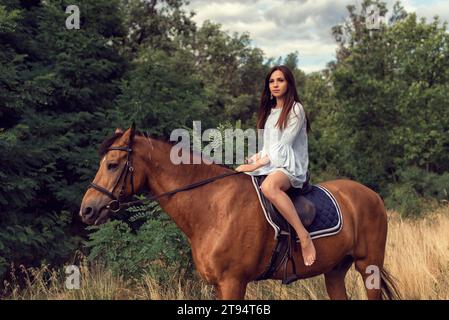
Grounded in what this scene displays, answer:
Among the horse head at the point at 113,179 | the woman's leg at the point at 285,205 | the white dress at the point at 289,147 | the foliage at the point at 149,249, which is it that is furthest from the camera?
the foliage at the point at 149,249

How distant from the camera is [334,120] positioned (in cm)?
2245

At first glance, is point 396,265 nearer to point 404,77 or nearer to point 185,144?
point 185,144

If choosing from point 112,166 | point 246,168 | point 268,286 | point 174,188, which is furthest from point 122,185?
Answer: point 268,286

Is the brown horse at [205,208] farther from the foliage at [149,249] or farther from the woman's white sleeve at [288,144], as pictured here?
the foliage at [149,249]

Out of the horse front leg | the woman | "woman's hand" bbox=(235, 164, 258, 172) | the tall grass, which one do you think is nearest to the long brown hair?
the woman

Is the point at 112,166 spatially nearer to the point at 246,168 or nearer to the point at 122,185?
the point at 122,185

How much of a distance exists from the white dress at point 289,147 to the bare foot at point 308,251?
1.74 ft

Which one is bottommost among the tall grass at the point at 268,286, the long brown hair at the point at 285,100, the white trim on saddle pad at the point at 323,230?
the tall grass at the point at 268,286

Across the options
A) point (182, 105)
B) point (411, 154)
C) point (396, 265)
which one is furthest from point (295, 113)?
point (411, 154)

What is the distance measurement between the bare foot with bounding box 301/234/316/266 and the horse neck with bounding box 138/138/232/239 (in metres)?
0.86

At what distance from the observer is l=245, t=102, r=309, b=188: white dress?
4664 mm

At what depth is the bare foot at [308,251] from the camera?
4.52 metres

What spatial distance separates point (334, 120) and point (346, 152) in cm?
151

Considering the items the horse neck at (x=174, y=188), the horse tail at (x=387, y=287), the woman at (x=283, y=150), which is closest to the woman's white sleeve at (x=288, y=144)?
the woman at (x=283, y=150)
